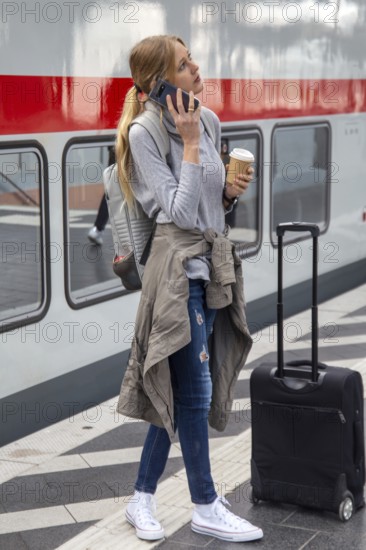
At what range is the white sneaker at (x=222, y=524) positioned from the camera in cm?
405

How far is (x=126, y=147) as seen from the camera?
3834 millimetres

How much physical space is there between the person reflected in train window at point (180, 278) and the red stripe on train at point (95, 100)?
1319 millimetres

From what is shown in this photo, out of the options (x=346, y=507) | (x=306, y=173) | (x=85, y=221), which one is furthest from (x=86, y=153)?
(x=306, y=173)

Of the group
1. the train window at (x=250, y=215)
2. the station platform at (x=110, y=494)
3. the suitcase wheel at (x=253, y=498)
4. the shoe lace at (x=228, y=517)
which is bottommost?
the station platform at (x=110, y=494)

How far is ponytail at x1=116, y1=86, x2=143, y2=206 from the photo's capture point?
3.81 m

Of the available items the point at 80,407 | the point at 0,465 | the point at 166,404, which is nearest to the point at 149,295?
the point at 166,404

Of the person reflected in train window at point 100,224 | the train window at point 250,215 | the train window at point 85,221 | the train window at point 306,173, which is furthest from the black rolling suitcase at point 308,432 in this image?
the train window at point 306,173

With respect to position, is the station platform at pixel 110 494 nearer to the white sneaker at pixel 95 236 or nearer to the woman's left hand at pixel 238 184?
the white sneaker at pixel 95 236

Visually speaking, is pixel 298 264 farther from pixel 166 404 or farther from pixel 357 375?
pixel 166 404

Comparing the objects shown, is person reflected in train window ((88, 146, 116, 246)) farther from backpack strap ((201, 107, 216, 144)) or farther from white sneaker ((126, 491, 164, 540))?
white sneaker ((126, 491, 164, 540))

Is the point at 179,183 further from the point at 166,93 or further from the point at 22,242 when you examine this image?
the point at 22,242

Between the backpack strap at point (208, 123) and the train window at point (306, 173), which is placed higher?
the backpack strap at point (208, 123)

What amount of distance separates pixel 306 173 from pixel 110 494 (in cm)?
477

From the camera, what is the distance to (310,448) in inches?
167
